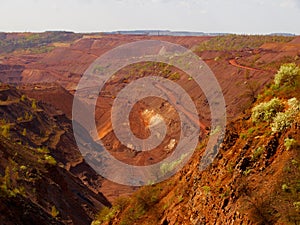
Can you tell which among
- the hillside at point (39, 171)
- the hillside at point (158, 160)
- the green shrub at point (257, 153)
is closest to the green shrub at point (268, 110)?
the hillside at point (158, 160)

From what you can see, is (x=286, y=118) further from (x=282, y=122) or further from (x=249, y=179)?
(x=249, y=179)

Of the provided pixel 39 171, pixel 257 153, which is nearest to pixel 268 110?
pixel 257 153

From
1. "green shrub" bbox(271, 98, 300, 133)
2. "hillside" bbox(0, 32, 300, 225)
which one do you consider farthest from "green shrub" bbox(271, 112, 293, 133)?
"hillside" bbox(0, 32, 300, 225)

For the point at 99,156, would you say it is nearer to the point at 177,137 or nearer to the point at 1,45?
the point at 177,137

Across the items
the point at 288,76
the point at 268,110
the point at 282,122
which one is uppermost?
the point at 288,76

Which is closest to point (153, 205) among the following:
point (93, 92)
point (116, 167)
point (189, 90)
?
point (116, 167)
